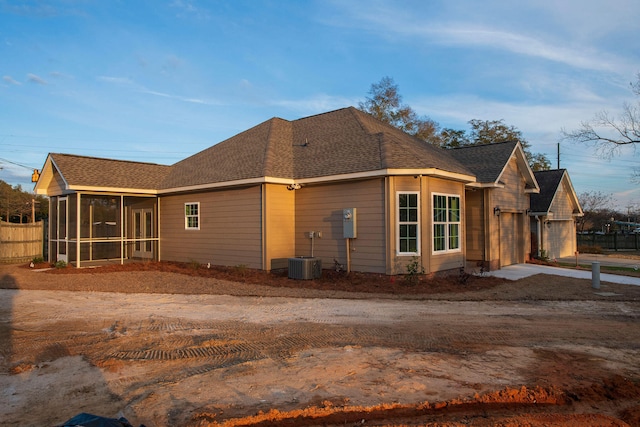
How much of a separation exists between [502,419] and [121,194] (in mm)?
15472

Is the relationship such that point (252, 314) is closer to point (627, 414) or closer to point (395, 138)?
point (627, 414)

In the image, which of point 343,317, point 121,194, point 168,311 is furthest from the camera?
point 121,194

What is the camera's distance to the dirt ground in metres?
4.14

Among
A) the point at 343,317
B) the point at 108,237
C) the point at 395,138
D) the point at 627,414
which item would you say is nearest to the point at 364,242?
the point at 395,138

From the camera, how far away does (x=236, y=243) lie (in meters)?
14.2

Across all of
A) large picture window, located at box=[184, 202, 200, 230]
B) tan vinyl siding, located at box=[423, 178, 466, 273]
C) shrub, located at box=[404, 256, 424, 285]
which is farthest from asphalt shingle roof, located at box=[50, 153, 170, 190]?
tan vinyl siding, located at box=[423, 178, 466, 273]

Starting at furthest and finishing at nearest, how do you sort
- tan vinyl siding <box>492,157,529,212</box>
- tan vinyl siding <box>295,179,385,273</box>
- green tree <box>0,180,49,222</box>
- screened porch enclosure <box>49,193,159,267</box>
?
green tree <box>0,180,49,222</box> → tan vinyl siding <box>492,157,529,212</box> → screened porch enclosure <box>49,193,159,267</box> → tan vinyl siding <box>295,179,385,273</box>

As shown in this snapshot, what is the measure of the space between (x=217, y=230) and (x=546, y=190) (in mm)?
16562

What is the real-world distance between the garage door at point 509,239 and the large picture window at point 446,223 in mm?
4156

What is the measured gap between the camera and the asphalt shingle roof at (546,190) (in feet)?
69.2

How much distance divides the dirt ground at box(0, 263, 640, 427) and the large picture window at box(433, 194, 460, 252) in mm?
2225

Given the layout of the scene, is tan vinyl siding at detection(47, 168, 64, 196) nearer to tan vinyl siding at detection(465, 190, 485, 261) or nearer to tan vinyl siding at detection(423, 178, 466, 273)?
tan vinyl siding at detection(423, 178, 466, 273)

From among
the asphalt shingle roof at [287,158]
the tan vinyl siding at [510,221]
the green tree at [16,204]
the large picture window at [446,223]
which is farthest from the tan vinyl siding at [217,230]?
the green tree at [16,204]

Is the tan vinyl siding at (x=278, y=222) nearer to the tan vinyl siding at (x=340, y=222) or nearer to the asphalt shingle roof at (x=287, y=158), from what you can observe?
the tan vinyl siding at (x=340, y=222)
